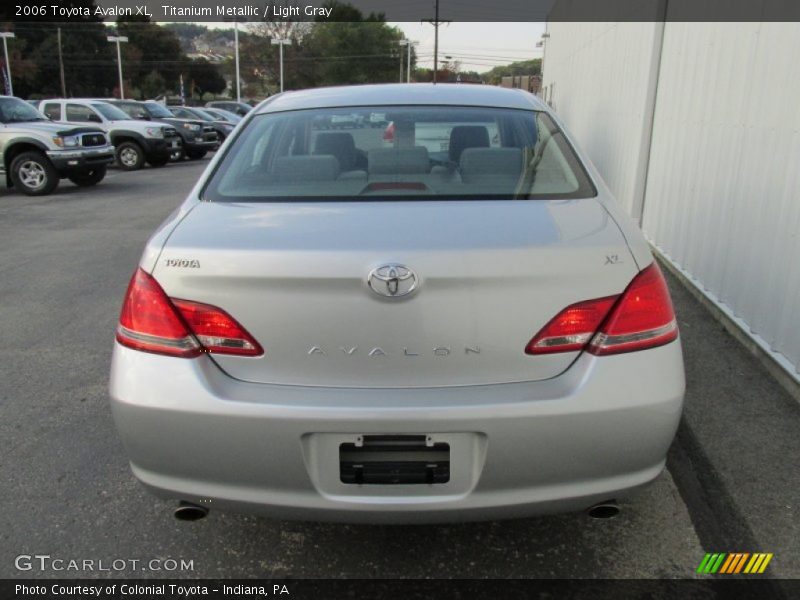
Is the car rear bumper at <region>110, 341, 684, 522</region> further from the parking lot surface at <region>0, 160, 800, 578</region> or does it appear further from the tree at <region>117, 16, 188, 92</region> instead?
the tree at <region>117, 16, 188, 92</region>

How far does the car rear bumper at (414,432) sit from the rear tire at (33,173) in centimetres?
1244

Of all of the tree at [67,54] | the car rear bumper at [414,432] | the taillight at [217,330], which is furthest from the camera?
the tree at [67,54]

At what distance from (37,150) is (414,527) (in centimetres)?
1272

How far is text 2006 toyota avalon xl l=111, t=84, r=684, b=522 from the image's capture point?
6.75ft

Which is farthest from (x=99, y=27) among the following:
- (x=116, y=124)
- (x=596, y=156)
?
(x=596, y=156)

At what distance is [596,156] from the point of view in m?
12.0

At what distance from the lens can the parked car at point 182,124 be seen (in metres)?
20.5

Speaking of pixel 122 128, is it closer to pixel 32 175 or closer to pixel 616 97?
pixel 32 175

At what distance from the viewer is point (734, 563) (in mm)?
2559

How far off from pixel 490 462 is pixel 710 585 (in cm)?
104

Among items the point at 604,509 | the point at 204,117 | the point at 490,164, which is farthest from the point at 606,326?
the point at 204,117

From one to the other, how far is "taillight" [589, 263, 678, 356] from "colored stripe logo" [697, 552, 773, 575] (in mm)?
923

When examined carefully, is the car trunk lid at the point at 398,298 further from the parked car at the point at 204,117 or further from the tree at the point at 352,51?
the tree at the point at 352,51

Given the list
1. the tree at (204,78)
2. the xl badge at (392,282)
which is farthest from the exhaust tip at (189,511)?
the tree at (204,78)
